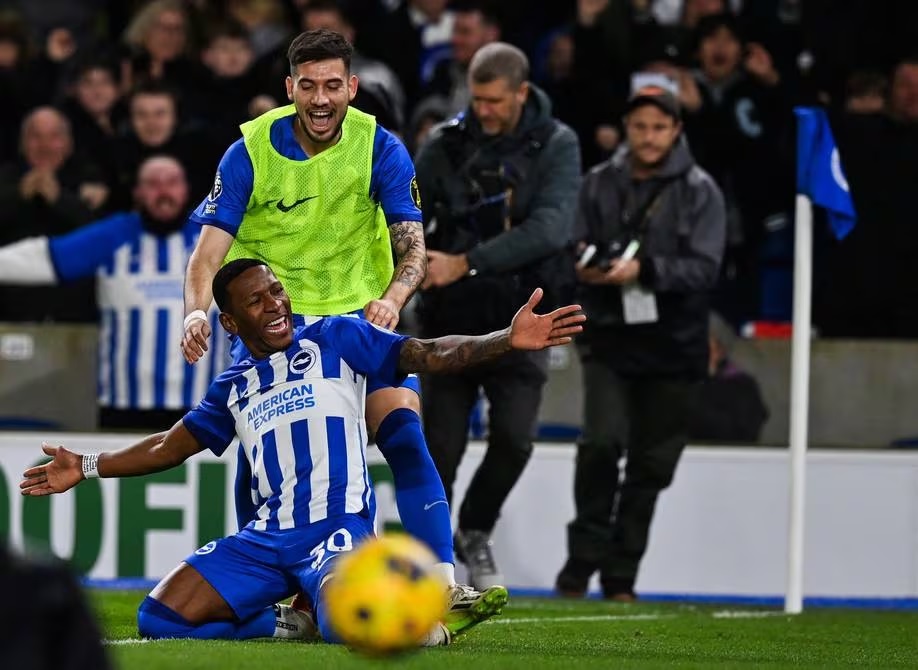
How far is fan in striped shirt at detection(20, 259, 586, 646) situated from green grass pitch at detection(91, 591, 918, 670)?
195 mm

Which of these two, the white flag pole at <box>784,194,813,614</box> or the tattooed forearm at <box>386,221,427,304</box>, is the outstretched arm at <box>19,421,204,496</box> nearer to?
the tattooed forearm at <box>386,221,427,304</box>

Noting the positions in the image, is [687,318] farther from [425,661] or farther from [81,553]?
[425,661]

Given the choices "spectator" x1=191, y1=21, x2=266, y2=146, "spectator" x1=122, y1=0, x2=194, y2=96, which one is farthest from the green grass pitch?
"spectator" x1=122, y1=0, x2=194, y2=96

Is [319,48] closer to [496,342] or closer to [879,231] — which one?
[496,342]

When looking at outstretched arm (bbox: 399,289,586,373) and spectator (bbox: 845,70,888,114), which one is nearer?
outstretched arm (bbox: 399,289,586,373)

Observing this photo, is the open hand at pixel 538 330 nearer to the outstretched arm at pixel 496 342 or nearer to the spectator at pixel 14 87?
the outstretched arm at pixel 496 342

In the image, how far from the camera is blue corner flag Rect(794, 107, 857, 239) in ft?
30.4

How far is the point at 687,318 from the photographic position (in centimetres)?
978

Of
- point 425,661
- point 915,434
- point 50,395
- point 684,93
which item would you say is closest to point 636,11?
point 684,93

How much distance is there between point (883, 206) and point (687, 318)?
2576 mm

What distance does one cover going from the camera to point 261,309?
269 inches

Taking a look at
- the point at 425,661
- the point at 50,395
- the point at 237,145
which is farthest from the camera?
the point at 50,395

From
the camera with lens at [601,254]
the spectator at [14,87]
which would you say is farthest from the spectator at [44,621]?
the spectator at [14,87]

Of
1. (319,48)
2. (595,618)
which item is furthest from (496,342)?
(595,618)
